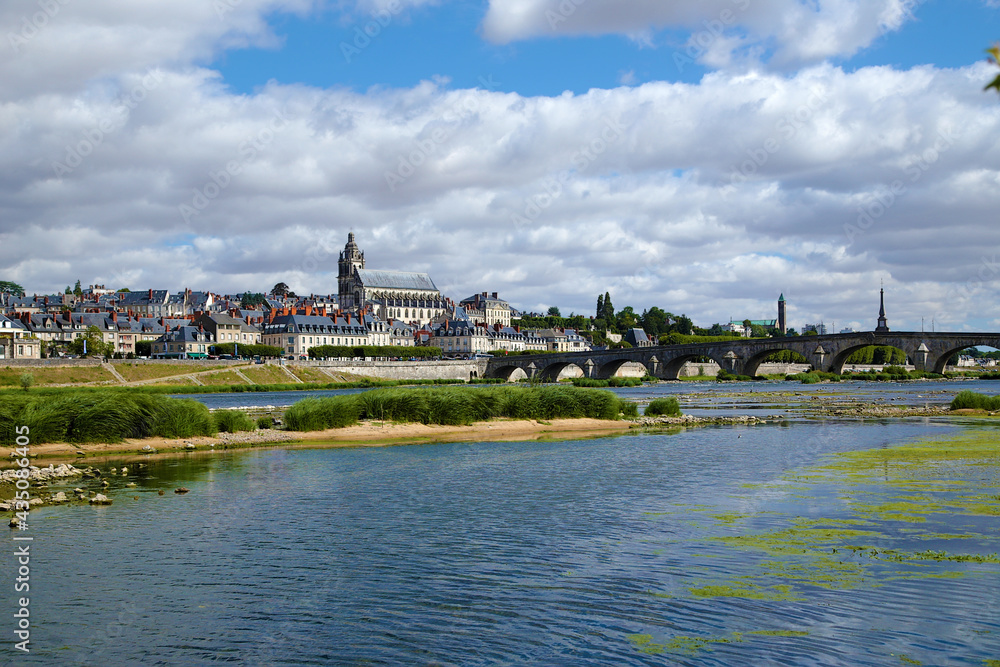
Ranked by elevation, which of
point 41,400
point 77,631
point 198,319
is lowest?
point 77,631

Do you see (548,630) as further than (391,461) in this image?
No

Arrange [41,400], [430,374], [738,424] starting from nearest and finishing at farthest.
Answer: [41,400] → [738,424] → [430,374]

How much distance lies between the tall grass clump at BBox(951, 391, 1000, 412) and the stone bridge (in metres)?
55.8

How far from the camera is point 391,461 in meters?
29.2

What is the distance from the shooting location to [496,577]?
45.9 feet

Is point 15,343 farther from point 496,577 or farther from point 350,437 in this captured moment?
point 496,577

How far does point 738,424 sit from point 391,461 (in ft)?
72.5

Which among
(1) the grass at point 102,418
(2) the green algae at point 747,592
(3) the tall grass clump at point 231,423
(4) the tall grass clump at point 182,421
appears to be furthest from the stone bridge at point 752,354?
(2) the green algae at point 747,592

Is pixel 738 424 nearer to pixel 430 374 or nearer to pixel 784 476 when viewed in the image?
pixel 784 476

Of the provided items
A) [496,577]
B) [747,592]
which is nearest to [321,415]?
[496,577]

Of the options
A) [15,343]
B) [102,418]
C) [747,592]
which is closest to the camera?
[747,592]

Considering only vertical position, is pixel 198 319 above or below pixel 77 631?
above

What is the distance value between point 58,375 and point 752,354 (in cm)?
8551

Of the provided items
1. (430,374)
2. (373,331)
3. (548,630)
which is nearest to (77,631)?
(548,630)
